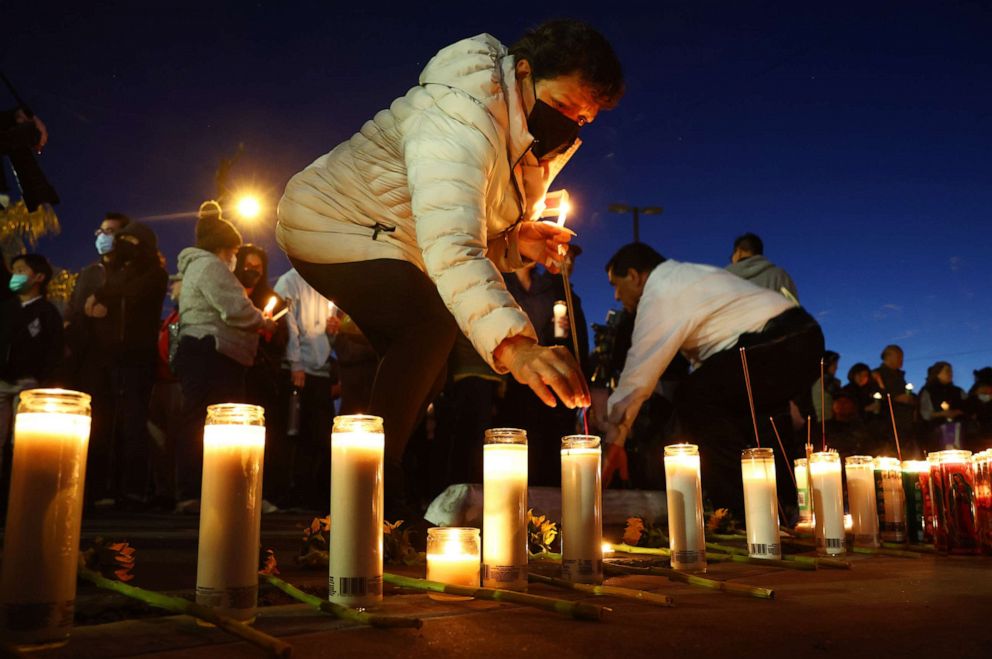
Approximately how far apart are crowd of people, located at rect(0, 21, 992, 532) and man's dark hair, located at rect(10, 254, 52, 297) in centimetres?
2

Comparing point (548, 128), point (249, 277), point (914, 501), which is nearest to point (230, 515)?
point (548, 128)

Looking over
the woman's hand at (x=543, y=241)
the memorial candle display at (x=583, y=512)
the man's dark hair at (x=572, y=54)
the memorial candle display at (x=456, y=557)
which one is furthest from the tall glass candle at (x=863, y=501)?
the memorial candle display at (x=456, y=557)

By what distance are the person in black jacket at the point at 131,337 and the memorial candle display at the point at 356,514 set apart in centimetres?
393

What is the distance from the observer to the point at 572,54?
93.9 inches

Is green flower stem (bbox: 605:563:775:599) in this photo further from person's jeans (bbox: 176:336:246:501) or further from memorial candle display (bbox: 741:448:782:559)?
person's jeans (bbox: 176:336:246:501)

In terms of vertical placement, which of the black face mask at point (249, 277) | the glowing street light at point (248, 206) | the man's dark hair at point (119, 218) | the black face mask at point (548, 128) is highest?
the glowing street light at point (248, 206)

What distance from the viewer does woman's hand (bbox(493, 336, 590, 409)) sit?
169cm

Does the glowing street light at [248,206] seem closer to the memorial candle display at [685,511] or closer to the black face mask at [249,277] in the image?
the black face mask at [249,277]

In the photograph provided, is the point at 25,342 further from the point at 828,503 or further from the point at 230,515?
the point at 828,503

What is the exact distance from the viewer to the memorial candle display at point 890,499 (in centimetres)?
304

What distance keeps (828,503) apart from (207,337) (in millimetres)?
3388

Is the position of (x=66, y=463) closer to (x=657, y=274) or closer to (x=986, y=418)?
(x=657, y=274)

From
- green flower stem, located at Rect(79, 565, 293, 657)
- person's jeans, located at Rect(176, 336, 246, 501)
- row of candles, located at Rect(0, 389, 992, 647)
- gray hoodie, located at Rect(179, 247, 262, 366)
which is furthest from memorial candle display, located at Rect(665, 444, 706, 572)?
gray hoodie, located at Rect(179, 247, 262, 366)

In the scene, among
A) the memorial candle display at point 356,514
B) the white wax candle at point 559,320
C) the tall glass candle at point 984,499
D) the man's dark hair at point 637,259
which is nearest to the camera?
the memorial candle display at point 356,514
